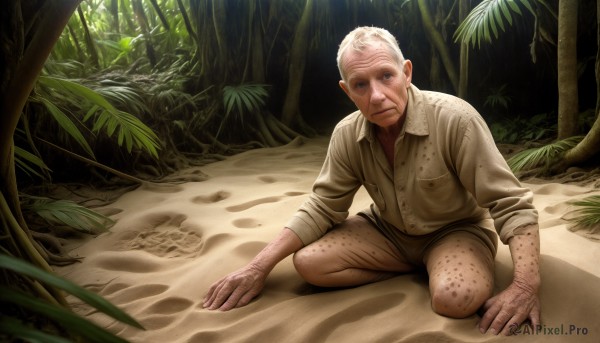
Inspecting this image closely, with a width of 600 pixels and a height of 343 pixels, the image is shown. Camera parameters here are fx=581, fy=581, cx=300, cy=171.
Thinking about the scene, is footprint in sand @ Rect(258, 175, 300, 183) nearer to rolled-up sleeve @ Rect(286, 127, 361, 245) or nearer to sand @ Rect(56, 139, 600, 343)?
sand @ Rect(56, 139, 600, 343)

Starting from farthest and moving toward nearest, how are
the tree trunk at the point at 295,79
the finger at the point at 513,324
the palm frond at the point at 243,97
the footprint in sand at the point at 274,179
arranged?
the tree trunk at the point at 295,79
the palm frond at the point at 243,97
the footprint in sand at the point at 274,179
the finger at the point at 513,324

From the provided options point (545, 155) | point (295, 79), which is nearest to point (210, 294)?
point (545, 155)

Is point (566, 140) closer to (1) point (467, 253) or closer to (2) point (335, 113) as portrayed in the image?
(1) point (467, 253)

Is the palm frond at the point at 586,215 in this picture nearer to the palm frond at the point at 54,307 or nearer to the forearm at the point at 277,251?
the forearm at the point at 277,251

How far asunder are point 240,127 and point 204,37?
2.85 ft

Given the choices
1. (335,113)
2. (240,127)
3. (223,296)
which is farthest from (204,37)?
(223,296)

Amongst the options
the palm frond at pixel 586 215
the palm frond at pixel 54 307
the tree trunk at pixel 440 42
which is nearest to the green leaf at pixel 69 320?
the palm frond at pixel 54 307

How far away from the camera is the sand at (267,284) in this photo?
5.90 feet

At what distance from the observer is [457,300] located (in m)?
1.79

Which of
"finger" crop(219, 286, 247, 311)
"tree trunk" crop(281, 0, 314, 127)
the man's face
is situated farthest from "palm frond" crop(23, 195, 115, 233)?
"tree trunk" crop(281, 0, 314, 127)

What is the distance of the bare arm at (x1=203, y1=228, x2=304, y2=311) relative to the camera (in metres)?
2.18

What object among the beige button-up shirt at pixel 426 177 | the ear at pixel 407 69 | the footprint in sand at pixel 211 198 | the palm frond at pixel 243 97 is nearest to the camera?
the beige button-up shirt at pixel 426 177

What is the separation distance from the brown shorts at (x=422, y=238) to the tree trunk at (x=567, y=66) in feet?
6.15

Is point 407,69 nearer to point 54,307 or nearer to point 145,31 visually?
point 54,307
